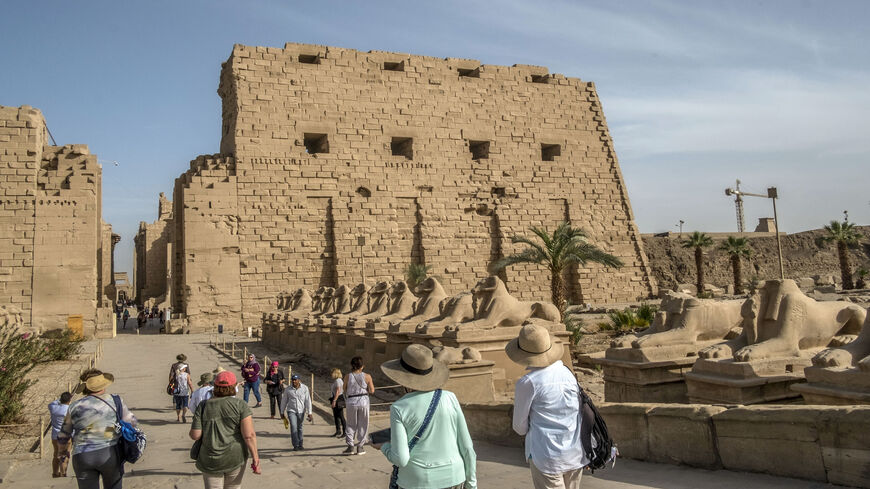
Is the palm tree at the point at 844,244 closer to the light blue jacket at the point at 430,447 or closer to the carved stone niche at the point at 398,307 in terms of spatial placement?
the carved stone niche at the point at 398,307

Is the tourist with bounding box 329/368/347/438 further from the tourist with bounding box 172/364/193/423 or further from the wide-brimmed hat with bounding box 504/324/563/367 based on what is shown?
the wide-brimmed hat with bounding box 504/324/563/367

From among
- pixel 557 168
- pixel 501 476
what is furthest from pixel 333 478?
pixel 557 168

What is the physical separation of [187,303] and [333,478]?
15748mm

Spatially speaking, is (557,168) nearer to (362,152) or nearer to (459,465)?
(362,152)

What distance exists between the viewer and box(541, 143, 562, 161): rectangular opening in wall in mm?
25297

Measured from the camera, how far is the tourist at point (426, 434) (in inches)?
116

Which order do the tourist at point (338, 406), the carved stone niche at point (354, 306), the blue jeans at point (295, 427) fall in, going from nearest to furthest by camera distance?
the blue jeans at point (295, 427) < the tourist at point (338, 406) < the carved stone niche at point (354, 306)

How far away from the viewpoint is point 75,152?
20.1 metres

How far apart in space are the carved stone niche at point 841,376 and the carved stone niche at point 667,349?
63.8 inches

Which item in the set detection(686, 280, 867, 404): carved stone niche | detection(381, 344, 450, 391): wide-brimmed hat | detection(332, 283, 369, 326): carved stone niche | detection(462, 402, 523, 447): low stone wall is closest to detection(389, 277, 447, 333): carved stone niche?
detection(332, 283, 369, 326): carved stone niche

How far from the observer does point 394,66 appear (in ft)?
77.7

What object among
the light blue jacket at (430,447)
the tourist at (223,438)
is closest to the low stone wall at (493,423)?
the tourist at (223,438)

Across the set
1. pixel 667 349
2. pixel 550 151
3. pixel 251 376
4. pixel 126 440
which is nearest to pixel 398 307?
pixel 251 376

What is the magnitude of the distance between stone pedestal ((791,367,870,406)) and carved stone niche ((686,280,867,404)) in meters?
0.42
